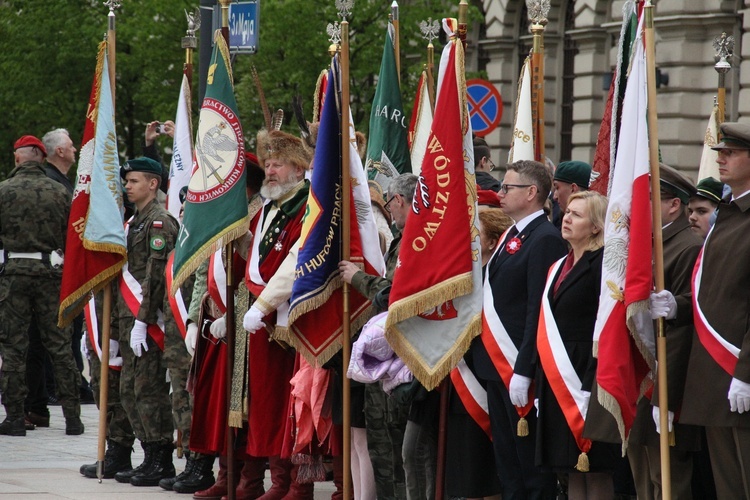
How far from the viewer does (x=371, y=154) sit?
1119cm

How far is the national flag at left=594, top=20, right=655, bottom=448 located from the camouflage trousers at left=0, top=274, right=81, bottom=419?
628 centimetres

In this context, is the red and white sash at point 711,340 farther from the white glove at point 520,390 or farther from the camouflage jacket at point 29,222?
the camouflage jacket at point 29,222

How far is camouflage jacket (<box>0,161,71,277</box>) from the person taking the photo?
37.0 ft

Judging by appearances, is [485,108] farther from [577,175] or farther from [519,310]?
[519,310]

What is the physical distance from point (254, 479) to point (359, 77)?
12.4m

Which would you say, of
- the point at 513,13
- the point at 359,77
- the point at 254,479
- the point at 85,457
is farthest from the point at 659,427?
the point at 513,13

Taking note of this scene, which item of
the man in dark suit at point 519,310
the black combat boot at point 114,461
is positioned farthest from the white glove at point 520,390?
the black combat boot at point 114,461

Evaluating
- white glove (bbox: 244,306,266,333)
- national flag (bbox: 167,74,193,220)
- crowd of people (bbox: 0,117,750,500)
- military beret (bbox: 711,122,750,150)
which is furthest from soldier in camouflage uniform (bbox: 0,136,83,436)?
military beret (bbox: 711,122,750,150)

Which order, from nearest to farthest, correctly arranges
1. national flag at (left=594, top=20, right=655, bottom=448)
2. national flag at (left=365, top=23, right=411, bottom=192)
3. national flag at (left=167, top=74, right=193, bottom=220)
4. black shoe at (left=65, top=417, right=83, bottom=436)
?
national flag at (left=594, top=20, right=655, bottom=448), national flag at (left=167, top=74, right=193, bottom=220), national flag at (left=365, top=23, right=411, bottom=192), black shoe at (left=65, top=417, right=83, bottom=436)

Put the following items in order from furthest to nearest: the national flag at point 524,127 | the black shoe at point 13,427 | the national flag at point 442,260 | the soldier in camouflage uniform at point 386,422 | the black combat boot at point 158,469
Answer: the black shoe at point 13,427
the national flag at point 524,127
the black combat boot at point 158,469
the soldier in camouflage uniform at point 386,422
the national flag at point 442,260

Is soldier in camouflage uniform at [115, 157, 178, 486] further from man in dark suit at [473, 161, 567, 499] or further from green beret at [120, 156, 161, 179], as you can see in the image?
man in dark suit at [473, 161, 567, 499]

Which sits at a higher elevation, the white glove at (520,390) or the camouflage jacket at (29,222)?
the camouflage jacket at (29,222)

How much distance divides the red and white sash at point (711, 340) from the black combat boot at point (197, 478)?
398 centimetres

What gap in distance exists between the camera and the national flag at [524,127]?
10664mm
